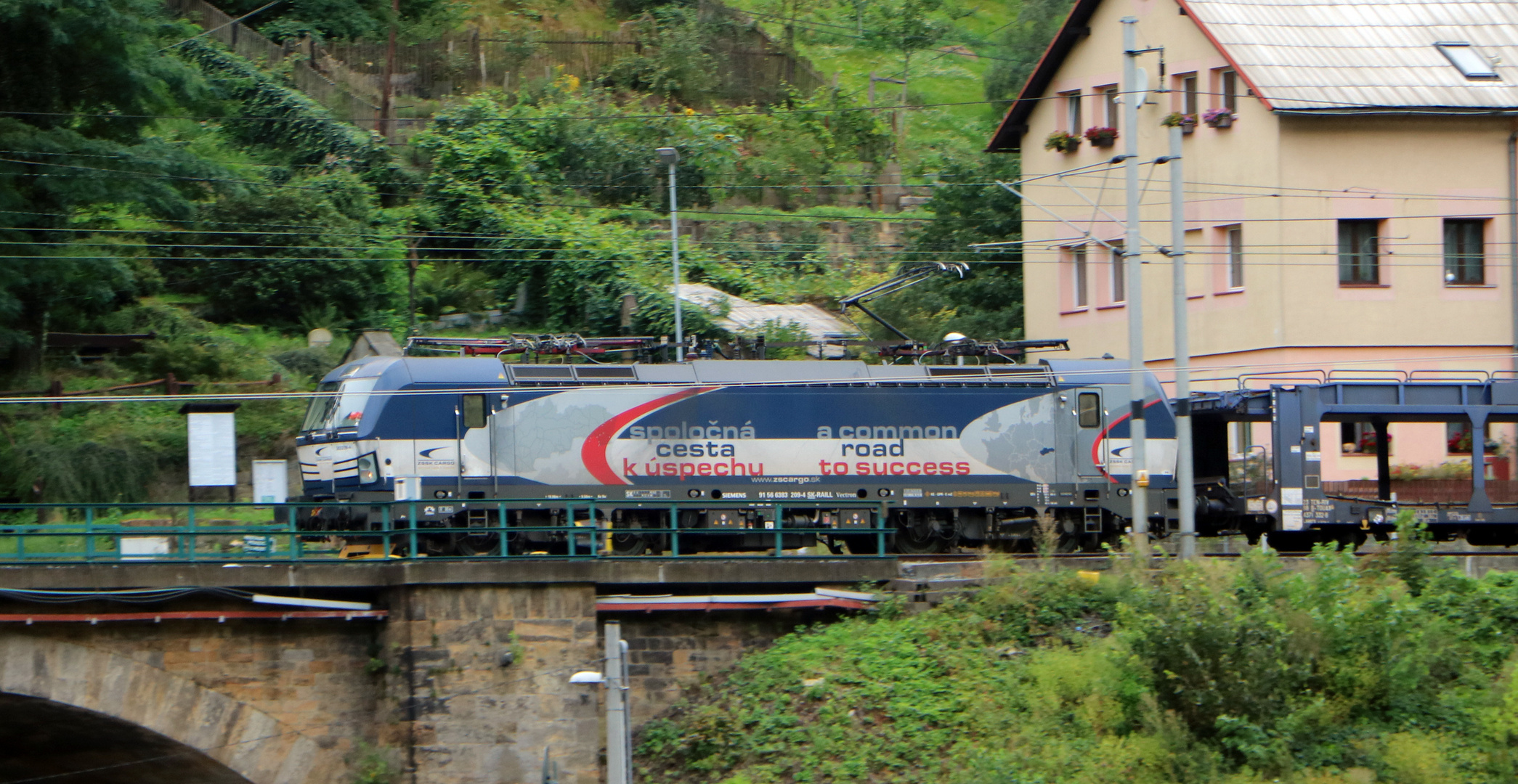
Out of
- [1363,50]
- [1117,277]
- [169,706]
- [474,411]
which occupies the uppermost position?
[1363,50]

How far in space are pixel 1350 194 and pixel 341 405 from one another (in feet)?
70.4

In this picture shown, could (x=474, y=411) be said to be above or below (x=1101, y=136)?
below

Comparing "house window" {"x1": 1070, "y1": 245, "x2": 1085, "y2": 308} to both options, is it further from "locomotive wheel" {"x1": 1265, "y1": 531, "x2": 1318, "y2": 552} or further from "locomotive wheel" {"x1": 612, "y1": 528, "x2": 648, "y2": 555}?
"locomotive wheel" {"x1": 612, "y1": 528, "x2": 648, "y2": 555}

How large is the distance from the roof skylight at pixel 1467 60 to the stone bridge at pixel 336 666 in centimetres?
2237

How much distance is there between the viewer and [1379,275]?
3094 cm

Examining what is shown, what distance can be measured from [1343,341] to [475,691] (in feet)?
68.3

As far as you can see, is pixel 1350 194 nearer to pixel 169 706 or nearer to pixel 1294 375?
pixel 1294 375

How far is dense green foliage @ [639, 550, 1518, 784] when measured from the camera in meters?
17.0

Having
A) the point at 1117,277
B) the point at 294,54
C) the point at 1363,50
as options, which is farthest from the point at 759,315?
the point at 294,54

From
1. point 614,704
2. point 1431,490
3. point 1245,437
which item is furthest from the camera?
point 1245,437

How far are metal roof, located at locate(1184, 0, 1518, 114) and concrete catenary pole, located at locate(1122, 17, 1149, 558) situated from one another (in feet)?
34.7

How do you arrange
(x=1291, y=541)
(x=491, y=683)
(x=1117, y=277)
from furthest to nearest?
(x=1117, y=277) < (x=1291, y=541) < (x=491, y=683)

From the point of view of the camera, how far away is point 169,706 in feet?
59.3

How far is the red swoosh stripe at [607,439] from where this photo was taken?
22.5 meters
